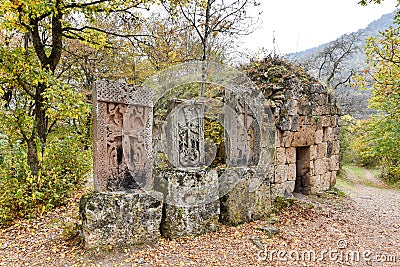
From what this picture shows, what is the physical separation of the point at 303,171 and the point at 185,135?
4522 mm

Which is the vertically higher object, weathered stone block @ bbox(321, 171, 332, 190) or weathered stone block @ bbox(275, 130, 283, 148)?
weathered stone block @ bbox(275, 130, 283, 148)

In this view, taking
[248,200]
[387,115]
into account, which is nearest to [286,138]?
[248,200]

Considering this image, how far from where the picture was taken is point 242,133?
762 centimetres

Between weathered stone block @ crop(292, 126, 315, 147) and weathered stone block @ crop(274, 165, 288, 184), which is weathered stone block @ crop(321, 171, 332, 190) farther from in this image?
weathered stone block @ crop(274, 165, 288, 184)

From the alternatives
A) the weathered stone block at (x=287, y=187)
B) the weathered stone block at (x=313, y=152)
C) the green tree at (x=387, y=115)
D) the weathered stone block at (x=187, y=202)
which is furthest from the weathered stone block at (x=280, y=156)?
the weathered stone block at (x=187, y=202)

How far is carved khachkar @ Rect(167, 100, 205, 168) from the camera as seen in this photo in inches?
224

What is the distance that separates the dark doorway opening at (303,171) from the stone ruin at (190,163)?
0.03 meters

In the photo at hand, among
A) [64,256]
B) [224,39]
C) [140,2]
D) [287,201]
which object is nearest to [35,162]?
[64,256]

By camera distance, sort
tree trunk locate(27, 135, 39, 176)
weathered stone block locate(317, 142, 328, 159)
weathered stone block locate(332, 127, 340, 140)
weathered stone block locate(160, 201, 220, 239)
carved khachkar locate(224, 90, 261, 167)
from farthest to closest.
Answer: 1. weathered stone block locate(332, 127, 340, 140)
2. weathered stone block locate(317, 142, 328, 159)
3. carved khachkar locate(224, 90, 261, 167)
4. tree trunk locate(27, 135, 39, 176)
5. weathered stone block locate(160, 201, 220, 239)

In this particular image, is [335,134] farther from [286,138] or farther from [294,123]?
[286,138]

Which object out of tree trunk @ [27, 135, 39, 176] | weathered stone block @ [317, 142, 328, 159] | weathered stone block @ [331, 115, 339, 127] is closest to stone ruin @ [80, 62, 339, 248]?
weathered stone block @ [317, 142, 328, 159]

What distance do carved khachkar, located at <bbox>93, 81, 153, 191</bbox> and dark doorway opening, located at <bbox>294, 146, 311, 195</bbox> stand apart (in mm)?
5369

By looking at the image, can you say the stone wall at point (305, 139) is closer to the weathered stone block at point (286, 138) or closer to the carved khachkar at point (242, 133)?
the weathered stone block at point (286, 138)

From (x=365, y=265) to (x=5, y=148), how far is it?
655 centimetres
